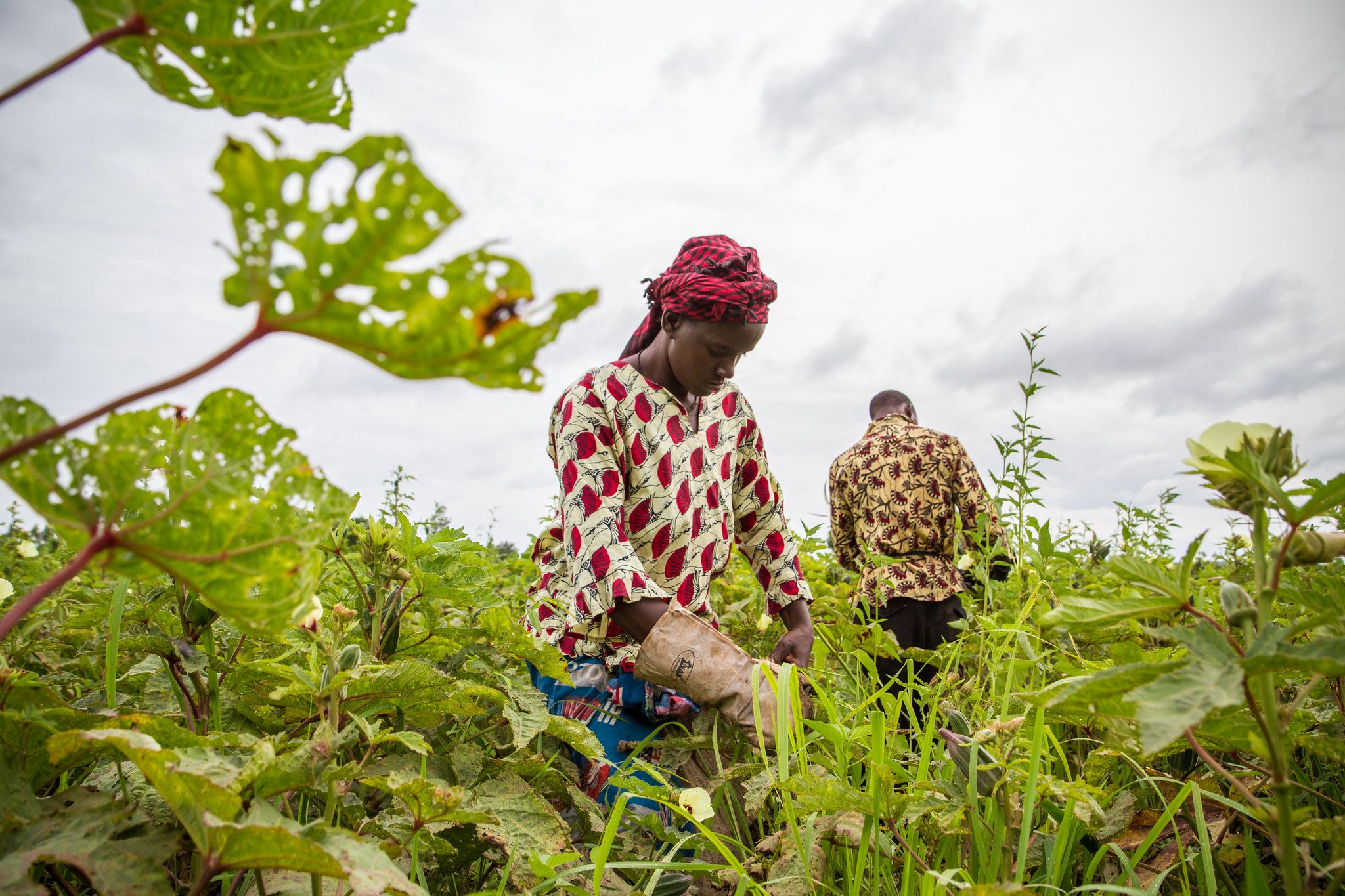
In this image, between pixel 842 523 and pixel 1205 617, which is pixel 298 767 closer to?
pixel 1205 617

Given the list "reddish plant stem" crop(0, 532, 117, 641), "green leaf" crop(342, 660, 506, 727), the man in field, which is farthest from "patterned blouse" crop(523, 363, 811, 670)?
the man in field

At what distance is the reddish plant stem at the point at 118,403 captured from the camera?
1.57ft

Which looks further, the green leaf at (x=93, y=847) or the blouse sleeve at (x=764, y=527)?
the blouse sleeve at (x=764, y=527)

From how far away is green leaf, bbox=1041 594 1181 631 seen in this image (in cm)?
77

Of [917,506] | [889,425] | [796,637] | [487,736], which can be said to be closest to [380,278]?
[487,736]

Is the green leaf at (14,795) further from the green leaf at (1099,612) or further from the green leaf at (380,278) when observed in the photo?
the green leaf at (1099,612)

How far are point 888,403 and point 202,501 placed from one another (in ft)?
14.3

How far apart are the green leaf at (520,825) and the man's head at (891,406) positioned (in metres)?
3.73

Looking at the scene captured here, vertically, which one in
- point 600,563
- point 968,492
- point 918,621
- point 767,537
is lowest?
point 600,563

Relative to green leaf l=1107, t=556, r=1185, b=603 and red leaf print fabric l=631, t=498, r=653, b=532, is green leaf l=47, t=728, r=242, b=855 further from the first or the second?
red leaf print fabric l=631, t=498, r=653, b=532

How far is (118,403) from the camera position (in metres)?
0.48

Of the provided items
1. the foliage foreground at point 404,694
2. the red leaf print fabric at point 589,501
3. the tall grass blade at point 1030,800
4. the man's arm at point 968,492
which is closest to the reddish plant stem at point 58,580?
the foliage foreground at point 404,694

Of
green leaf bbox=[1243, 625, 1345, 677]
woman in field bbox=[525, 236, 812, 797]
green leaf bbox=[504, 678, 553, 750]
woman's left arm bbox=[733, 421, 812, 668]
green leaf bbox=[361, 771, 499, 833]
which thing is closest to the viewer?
green leaf bbox=[1243, 625, 1345, 677]

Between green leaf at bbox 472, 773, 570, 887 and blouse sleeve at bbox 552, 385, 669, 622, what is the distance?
0.68 m
